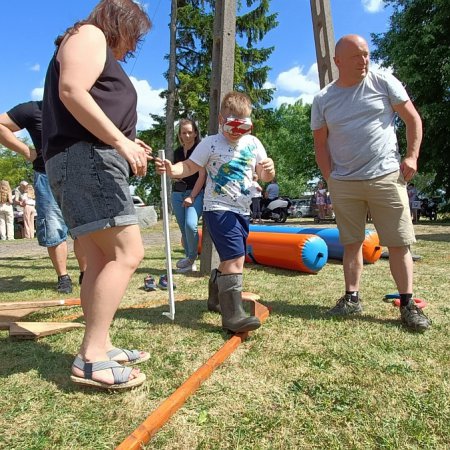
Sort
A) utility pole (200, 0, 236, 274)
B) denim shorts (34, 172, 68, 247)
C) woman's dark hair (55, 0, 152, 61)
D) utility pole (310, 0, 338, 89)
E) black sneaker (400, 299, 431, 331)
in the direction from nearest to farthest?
1. woman's dark hair (55, 0, 152, 61)
2. black sneaker (400, 299, 431, 331)
3. denim shorts (34, 172, 68, 247)
4. utility pole (200, 0, 236, 274)
5. utility pole (310, 0, 338, 89)

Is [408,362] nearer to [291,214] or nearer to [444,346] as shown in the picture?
[444,346]

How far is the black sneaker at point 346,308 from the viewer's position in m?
3.18

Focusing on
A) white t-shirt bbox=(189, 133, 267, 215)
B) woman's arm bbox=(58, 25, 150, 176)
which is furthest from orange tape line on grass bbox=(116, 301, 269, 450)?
woman's arm bbox=(58, 25, 150, 176)

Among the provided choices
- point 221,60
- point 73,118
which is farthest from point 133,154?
point 221,60

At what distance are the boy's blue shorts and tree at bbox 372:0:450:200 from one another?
15296 millimetres

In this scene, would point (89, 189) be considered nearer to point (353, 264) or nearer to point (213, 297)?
point (213, 297)

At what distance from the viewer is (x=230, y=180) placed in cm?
293

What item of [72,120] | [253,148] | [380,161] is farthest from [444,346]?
[72,120]

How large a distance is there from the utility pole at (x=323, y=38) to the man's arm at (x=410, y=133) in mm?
2422

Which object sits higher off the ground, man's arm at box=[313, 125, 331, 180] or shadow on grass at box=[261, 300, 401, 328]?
man's arm at box=[313, 125, 331, 180]

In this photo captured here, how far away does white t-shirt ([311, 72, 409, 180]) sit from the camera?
2.98 m

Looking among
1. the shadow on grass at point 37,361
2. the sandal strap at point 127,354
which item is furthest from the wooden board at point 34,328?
the sandal strap at point 127,354

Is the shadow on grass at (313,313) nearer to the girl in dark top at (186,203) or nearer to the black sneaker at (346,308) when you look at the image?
the black sneaker at (346,308)

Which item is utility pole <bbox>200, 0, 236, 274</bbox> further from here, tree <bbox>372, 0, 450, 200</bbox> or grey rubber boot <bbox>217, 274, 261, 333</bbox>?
tree <bbox>372, 0, 450, 200</bbox>
